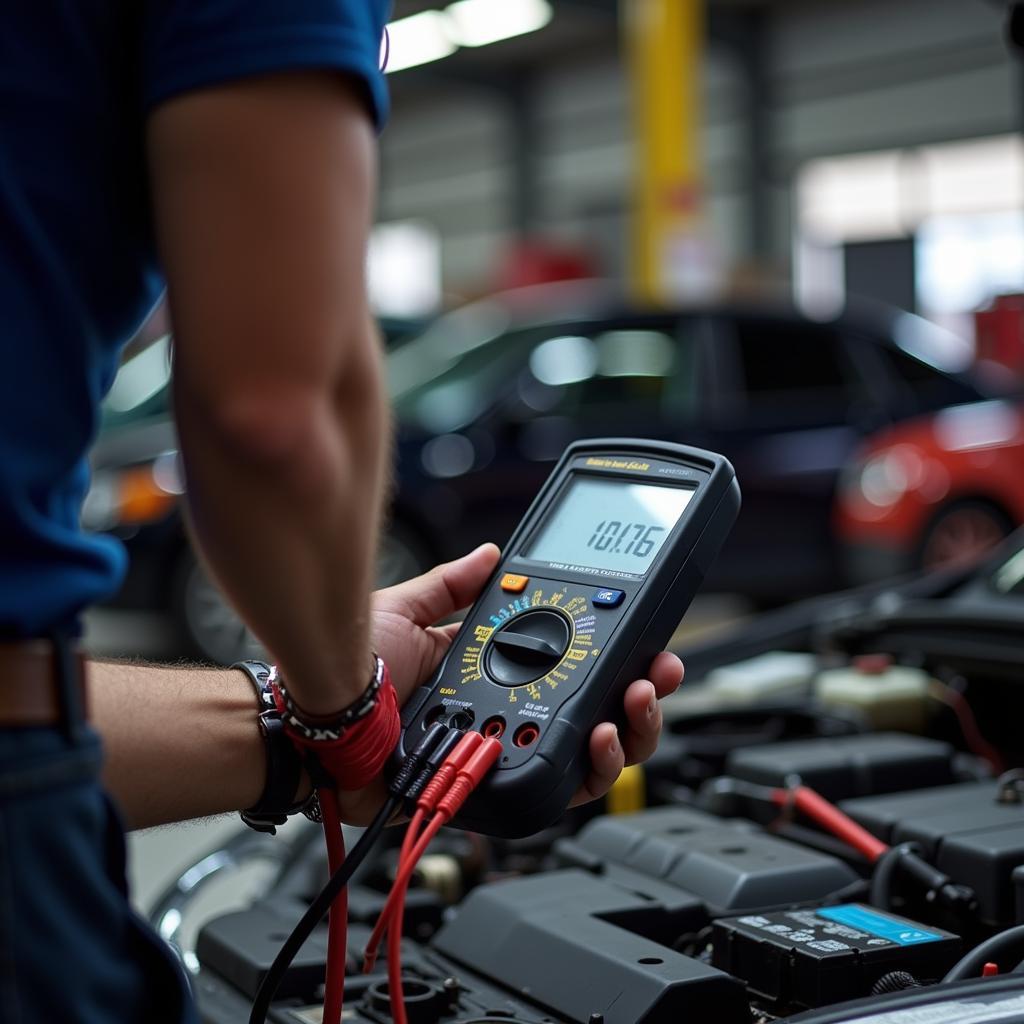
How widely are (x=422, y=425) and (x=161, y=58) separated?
5.43 meters

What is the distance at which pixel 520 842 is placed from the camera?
2.03m

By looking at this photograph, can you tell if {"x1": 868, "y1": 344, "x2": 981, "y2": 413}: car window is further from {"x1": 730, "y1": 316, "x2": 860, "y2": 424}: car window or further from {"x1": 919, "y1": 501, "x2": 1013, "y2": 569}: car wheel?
{"x1": 919, "y1": 501, "x2": 1013, "y2": 569}: car wheel

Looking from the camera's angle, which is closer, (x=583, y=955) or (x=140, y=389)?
(x=583, y=955)

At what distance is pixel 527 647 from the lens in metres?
1.35

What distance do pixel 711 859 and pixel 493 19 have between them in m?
16.8

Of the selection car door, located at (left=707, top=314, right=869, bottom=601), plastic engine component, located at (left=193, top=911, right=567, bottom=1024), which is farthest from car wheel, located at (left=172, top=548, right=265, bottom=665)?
plastic engine component, located at (left=193, top=911, right=567, bottom=1024)

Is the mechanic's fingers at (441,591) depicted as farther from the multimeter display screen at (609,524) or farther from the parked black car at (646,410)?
the parked black car at (646,410)

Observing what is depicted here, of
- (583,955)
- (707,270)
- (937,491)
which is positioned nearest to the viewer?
(583,955)

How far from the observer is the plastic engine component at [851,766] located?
74.7 inches

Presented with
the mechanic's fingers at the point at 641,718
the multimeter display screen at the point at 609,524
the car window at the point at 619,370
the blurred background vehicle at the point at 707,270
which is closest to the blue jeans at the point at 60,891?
the mechanic's fingers at the point at 641,718

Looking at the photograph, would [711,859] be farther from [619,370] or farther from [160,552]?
[619,370]

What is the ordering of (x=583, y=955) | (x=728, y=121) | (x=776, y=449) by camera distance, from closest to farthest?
1. (x=583, y=955)
2. (x=776, y=449)
3. (x=728, y=121)

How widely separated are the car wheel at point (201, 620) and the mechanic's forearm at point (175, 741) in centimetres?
484

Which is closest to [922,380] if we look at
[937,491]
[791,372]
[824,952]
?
[791,372]
